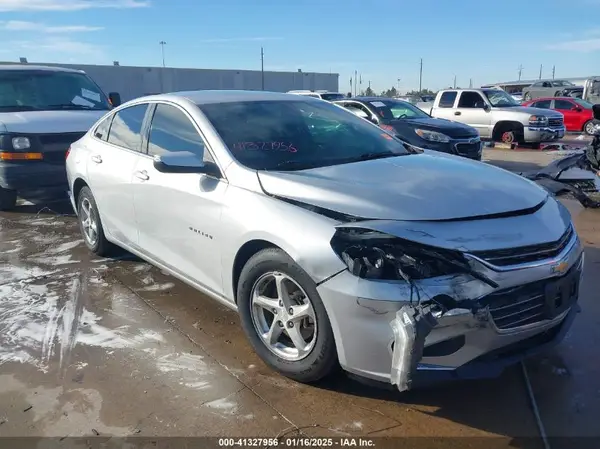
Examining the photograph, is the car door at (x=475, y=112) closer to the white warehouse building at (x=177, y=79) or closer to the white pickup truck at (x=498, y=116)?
the white pickup truck at (x=498, y=116)

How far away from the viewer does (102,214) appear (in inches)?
201

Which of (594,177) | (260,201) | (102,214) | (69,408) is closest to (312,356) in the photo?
(260,201)

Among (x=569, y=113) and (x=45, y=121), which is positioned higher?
(x=45, y=121)

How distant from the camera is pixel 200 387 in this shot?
321 cm

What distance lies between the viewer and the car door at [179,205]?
11.7ft

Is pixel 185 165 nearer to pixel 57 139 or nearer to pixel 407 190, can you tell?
pixel 407 190

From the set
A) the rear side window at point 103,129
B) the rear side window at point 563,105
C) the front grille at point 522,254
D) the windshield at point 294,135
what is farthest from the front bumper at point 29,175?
the rear side window at point 563,105

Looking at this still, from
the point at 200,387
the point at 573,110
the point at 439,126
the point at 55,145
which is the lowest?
the point at 200,387

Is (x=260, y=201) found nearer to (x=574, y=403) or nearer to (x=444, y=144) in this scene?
(x=574, y=403)

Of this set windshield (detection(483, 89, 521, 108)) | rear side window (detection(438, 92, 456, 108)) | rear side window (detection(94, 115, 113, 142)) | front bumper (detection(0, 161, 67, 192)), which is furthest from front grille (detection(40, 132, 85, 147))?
windshield (detection(483, 89, 521, 108))

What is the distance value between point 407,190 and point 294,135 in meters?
1.16

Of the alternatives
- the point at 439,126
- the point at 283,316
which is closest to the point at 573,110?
the point at 439,126

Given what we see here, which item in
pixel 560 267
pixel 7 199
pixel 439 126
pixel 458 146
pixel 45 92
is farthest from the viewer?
pixel 439 126

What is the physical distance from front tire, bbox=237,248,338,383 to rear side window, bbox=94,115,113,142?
2613mm
